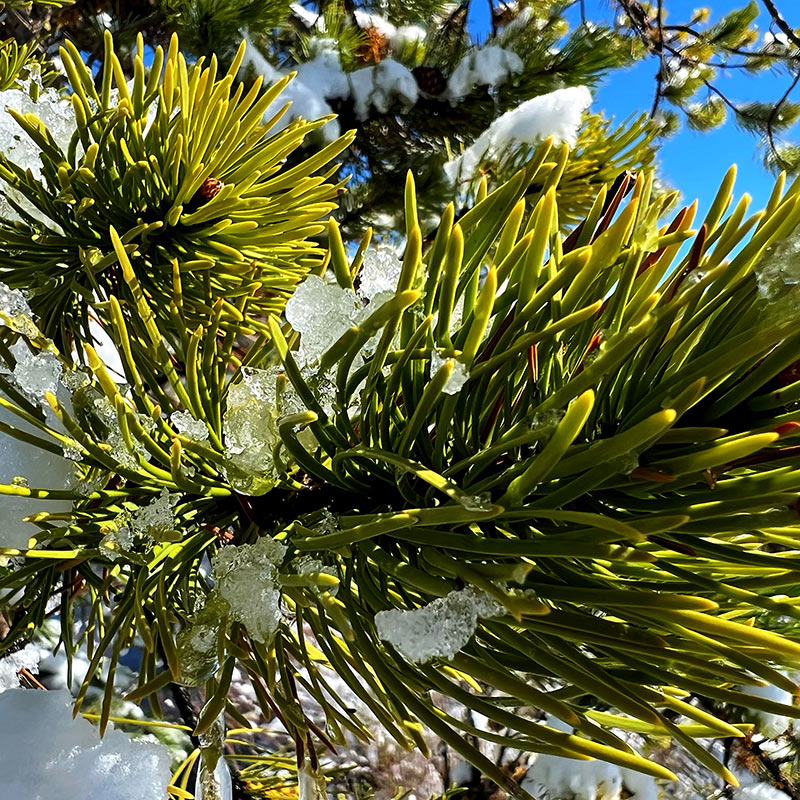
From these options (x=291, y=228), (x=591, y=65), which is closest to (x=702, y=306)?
(x=291, y=228)

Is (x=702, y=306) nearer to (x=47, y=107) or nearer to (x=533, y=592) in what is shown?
(x=533, y=592)

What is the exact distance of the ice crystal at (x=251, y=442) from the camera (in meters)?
0.33

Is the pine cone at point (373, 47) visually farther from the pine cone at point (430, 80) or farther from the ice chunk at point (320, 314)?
the ice chunk at point (320, 314)

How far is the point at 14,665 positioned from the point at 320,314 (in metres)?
0.82

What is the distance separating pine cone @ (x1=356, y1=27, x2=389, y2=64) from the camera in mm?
1484

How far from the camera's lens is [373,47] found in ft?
4.96

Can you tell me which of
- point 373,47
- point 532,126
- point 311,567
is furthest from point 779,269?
point 373,47

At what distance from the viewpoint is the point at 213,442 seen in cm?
38

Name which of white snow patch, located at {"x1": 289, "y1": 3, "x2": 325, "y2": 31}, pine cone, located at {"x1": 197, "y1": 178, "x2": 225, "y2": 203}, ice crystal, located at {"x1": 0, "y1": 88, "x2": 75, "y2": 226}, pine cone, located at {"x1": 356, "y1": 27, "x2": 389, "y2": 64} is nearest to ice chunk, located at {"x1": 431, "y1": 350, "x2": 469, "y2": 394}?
pine cone, located at {"x1": 197, "y1": 178, "x2": 225, "y2": 203}

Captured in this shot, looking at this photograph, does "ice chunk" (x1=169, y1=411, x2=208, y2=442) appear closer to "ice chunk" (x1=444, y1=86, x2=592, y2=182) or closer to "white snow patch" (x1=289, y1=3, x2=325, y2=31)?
"ice chunk" (x1=444, y1=86, x2=592, y2=182)

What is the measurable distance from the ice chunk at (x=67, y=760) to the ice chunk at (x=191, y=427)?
11.3 inches

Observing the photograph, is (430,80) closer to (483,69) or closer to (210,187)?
(483,69)

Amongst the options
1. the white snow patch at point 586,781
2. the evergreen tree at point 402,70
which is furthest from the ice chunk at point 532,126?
A: the white snow patch at point 586,781

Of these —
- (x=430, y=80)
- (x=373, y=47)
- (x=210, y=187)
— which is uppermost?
(x=373, y=47)
